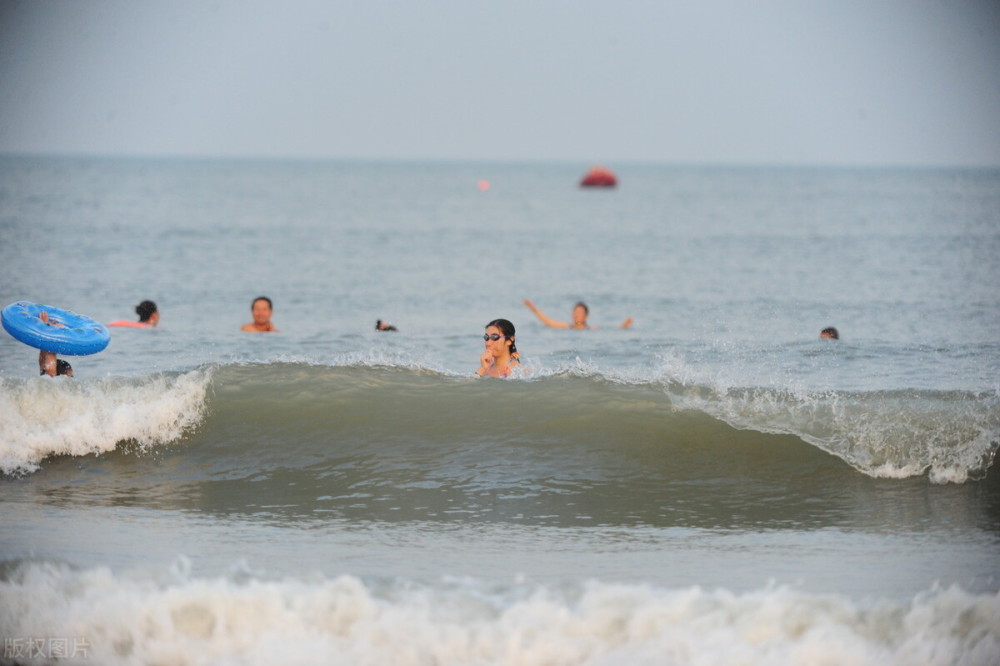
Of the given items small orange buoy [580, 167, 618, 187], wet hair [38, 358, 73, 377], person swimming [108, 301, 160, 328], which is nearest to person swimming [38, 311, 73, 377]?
wet hair [38, 358, 73, 377]

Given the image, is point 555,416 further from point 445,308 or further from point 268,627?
point 445,308

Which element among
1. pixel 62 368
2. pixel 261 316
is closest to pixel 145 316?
pixel 261 316

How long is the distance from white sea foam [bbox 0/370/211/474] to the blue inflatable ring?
0.58 metres

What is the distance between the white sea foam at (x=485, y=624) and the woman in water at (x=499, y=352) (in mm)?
5440

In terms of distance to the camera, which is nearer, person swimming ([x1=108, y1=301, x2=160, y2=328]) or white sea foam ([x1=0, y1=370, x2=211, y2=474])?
white sea foam ([x1=0, y1=370, x2=211, y2=474])

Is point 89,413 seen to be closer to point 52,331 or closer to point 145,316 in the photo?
point 52,331

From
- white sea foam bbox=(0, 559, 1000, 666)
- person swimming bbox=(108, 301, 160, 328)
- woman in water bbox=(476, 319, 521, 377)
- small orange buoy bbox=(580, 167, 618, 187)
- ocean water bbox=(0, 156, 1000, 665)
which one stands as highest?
small orange buoy bbox=(580, 167, 618, 187)

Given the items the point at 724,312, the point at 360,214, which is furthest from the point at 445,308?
the point at 360,214

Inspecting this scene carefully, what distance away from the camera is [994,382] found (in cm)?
1365

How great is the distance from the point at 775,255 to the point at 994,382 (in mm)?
22236

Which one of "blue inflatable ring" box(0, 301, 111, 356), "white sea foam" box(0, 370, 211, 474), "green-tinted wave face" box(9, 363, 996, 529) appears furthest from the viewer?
"blue inflatable ring" box(0, 301, 111, 356)

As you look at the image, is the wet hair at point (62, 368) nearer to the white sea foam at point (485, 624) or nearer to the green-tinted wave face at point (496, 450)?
the green-tinted wave face at point (496, 450)

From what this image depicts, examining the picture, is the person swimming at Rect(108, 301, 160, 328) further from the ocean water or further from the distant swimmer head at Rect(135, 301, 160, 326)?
the ocean water

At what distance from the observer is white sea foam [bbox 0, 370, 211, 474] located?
32.9 ft
